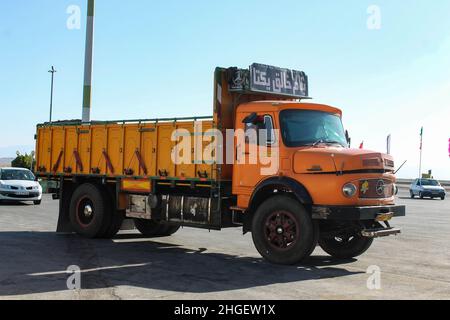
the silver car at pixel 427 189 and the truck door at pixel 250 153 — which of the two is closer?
the truck door at pixel 250 153

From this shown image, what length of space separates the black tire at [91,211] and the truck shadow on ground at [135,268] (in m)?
0.67

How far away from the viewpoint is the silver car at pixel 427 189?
38312 mm

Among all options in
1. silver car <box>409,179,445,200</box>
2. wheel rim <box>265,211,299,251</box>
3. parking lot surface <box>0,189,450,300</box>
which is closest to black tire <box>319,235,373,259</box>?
parking lot surface <box>0,189,450,300</box>

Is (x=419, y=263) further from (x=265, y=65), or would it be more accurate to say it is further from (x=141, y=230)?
(x=141, y=230)

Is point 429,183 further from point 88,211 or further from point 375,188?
point 375,188

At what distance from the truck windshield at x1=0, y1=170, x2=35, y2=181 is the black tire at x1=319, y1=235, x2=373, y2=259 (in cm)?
1575

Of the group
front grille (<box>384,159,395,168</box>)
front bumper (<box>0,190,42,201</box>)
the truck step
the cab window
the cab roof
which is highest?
the cab roof

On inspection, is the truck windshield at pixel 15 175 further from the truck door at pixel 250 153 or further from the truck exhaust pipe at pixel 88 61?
the truck door at pixel 250 153

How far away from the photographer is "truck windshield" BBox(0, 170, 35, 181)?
2259cm

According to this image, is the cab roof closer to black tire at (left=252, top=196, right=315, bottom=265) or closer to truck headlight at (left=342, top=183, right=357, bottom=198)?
black tire at (left=252, top=196, right=315, bottom=265)

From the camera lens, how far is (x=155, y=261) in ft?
32.0

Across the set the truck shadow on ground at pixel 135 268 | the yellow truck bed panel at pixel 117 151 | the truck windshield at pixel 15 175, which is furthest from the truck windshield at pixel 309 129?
the truck windshield at pixel 15 175

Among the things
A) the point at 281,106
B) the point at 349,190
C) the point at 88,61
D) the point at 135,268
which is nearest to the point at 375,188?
the point at 349,190

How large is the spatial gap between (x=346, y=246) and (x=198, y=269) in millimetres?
3117
